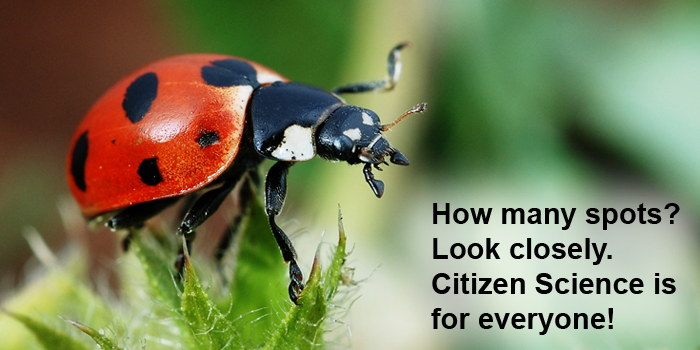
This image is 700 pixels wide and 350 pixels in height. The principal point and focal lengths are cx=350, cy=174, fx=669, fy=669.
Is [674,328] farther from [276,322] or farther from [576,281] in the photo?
[276,322]

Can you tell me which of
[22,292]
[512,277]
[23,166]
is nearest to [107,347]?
[22,292]

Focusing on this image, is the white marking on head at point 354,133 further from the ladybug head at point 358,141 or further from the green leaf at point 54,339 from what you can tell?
the green leaf at point 54,339

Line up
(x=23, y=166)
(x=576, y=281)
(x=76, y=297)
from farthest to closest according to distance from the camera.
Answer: (x=23, y=166) → (x=576, y=281) → (x=76, y=297)

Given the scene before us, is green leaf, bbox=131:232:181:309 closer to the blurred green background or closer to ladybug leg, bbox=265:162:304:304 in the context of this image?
ladybug leg, bbox=265:162:304:304

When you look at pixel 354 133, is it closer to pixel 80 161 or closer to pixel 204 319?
pixel 204 319

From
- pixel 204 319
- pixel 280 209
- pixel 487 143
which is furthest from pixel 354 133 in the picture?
pixel 487 143

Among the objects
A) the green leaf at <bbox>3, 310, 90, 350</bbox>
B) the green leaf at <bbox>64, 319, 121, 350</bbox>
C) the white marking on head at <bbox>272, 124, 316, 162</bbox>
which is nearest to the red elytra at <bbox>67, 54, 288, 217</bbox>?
the white marking on head at <bbox>272, 124, 316, 162</bbox>
